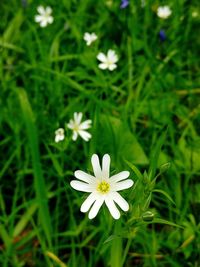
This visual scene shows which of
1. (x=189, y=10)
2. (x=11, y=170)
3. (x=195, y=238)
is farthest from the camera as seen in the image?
(x=189, y=10)

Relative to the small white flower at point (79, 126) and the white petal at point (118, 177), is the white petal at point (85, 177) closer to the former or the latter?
the white petal at point (118, 177)

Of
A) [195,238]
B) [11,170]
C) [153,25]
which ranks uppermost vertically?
[153,25]

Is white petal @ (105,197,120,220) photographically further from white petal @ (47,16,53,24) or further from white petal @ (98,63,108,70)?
white petal @ (47,16,53,24)

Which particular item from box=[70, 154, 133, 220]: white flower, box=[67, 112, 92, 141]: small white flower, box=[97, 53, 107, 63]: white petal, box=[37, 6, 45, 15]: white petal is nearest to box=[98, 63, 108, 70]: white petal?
box=[97, 53, 107, 63]: white petal

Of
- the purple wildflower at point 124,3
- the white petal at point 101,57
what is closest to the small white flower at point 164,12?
the purple wildflower at point 124,3

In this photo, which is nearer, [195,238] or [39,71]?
[195,238]

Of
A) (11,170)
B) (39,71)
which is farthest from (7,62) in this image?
(11,170)

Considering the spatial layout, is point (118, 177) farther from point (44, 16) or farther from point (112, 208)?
point (44, 16)

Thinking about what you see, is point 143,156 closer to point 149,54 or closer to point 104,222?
point 104,222
